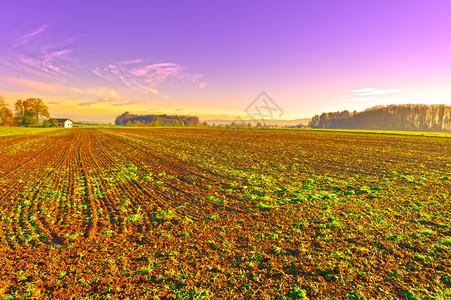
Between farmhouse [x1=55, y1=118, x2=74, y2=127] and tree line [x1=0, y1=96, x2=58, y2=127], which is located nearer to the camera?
tree line [x1=0, y1=96, x2=58, y2=127]

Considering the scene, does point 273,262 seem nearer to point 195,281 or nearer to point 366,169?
point 195,281

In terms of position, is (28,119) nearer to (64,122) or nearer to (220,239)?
(64,122)

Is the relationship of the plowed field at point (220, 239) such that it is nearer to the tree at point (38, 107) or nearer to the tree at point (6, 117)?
the tree at point (6, 117)

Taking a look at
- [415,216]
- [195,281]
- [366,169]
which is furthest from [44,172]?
[366,169]

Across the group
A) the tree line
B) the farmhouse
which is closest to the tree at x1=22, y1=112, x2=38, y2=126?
the tree line

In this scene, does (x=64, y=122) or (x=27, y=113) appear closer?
(x=27, y=113)

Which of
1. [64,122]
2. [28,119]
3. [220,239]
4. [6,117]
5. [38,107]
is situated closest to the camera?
[220,239]

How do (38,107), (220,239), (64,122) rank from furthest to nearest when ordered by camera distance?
(64,122), (38,107), (220,239)

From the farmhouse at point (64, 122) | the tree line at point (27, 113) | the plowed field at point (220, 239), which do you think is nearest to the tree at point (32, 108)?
the tree line at point (27, 113)

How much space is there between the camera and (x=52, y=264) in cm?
462

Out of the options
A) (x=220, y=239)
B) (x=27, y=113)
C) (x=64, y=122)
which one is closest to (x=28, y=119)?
(x=27, y=113)

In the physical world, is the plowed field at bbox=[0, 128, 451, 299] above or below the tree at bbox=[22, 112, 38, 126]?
below

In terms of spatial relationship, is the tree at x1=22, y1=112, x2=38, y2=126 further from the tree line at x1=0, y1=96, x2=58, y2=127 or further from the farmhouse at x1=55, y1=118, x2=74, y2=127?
the farmhouse at x1=55, y1=118, x2=74, y2=127

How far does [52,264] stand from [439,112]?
268 metres
